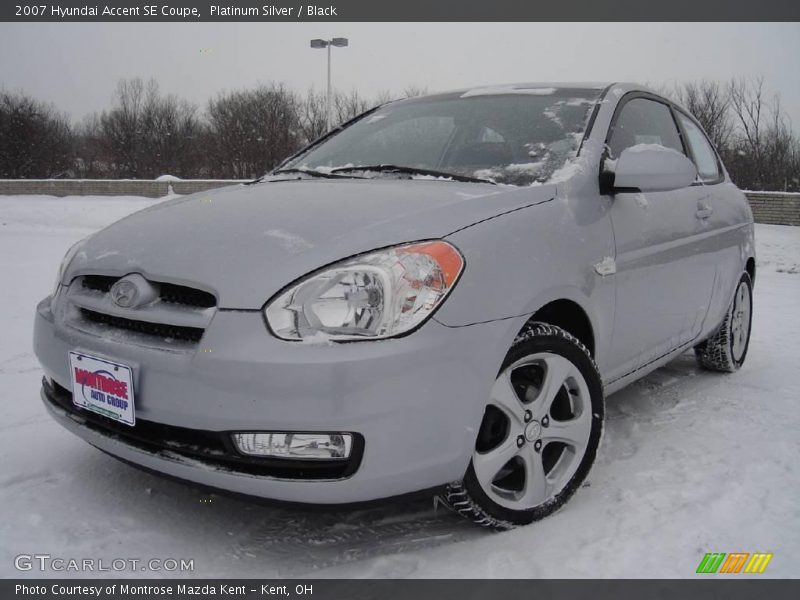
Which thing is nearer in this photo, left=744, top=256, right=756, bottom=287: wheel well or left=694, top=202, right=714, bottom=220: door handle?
left=694, top=202, right=714, bottom=220: door handle

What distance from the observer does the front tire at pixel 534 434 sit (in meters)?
2.03

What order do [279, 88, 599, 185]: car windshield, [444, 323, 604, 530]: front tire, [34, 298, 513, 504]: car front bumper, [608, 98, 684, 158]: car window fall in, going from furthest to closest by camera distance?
[608, 98, 684, 158]: car window, [279, 88, 599, 185]: car windshield, [444, 323, 604, 530]: front tire, [34, 298, 513, 504]: car front bumper

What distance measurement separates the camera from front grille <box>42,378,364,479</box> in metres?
1.77

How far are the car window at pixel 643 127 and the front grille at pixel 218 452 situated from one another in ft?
5.64

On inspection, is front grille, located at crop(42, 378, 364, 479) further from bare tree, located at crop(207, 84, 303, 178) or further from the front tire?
bare tree, located at crop(207, 84, 303, 178)

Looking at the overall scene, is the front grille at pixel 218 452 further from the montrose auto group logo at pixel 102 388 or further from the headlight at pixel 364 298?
the headlight at pixel 364 298

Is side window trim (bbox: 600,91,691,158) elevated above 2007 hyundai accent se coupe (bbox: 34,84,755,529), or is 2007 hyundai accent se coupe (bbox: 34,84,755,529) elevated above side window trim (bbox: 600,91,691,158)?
side window trim (bbox: 600,91,691,158)

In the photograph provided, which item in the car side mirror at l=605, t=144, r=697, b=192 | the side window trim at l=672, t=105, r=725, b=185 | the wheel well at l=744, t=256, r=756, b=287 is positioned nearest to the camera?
the car side mirror at l=605, t=144, r=697, b=192

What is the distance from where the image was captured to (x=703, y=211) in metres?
3.30

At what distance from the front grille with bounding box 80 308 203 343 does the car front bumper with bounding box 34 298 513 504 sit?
0.19 ft

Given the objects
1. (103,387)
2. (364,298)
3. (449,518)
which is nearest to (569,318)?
(449,518)

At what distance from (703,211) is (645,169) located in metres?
0.98

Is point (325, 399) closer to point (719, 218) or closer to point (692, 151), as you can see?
point (719, 218)
